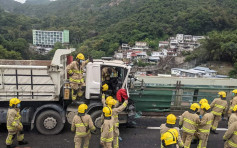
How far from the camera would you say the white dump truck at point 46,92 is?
5660mm

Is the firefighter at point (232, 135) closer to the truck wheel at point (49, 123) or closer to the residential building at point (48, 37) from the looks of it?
the truck wheel at point (49, 123)

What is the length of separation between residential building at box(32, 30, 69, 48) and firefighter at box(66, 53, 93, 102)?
10356cm

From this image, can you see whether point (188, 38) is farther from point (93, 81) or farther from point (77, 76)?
point (93, 81)

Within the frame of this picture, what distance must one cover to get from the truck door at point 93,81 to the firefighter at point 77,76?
381 millimetres

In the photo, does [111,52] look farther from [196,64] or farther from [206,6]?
[206,6]

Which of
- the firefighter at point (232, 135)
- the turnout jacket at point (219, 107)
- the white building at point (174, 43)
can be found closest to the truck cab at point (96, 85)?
the firefighter at point (232, 135)

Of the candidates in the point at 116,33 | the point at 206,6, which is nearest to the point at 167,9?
the point at 206,6

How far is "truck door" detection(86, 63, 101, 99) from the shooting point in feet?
19.3

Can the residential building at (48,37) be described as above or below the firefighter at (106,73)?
above

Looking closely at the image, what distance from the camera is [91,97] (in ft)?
19.8

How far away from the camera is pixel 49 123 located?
5.91 m

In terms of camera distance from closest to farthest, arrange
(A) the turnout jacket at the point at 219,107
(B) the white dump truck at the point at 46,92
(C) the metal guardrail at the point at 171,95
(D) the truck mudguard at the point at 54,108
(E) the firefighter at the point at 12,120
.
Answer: (E) the firefighter at the point at 12,120 < (B) the white dump truck at the point at 46,92 < (D) the truck mudguard at the point at 54,108 < (A) the turnout jacket at the point at 219,107 < (C) the metal guardrail at the point at 171,95

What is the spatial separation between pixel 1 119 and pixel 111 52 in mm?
80170

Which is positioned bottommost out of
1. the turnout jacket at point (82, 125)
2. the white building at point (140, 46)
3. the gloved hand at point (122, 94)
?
the turnout jacket at point (82, 125)
